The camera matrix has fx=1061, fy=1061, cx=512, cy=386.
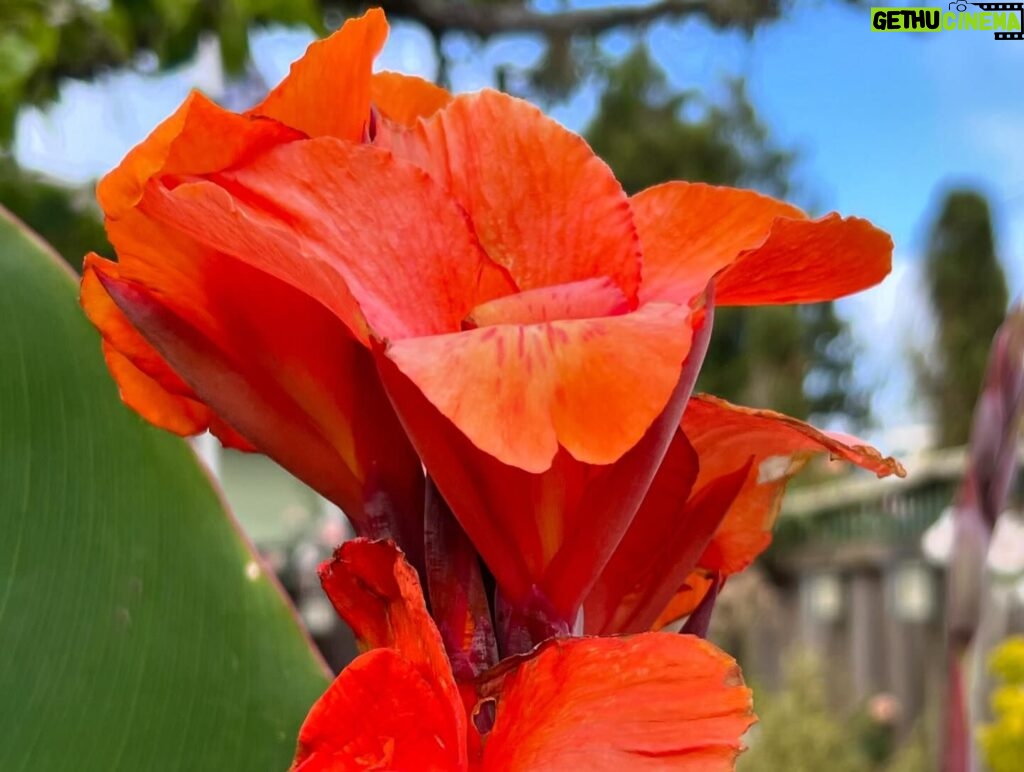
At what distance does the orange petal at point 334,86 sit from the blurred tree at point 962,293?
9996 millimetres

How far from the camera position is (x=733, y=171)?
11.6 metres

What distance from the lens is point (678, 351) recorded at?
0.22m

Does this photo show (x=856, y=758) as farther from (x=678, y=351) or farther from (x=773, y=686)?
(x=678, y=351)

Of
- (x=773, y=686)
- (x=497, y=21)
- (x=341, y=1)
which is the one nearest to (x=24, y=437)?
(x=341, y=1)

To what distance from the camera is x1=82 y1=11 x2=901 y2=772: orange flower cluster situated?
0.75 ft

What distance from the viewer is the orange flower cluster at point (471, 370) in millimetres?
229

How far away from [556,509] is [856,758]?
114 inches

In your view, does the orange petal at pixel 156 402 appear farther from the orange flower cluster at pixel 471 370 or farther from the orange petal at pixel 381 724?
the orange petal at pixel 381 724

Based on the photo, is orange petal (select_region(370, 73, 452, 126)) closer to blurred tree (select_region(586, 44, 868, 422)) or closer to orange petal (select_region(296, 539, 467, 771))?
orange petal (select_region(296, 539, 467, 771))

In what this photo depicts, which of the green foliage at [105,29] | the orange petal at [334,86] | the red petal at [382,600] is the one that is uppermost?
the green foliage at [105,29]

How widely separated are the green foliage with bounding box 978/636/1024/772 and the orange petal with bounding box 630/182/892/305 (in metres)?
1.38

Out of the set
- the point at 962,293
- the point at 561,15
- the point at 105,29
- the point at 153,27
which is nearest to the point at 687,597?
the point at 105,29

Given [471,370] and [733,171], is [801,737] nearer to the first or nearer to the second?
[471,370]

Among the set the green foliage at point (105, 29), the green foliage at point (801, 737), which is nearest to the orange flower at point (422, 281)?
the green foliage at point (105, 29)
